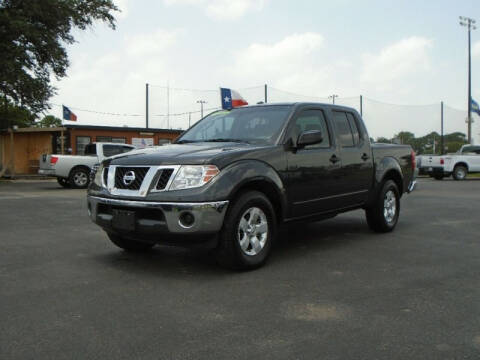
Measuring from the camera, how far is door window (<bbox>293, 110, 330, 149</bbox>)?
222 inches

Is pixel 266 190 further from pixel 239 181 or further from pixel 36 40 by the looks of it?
pixel 36 40

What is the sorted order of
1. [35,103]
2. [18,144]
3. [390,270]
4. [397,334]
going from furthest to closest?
1. [18,144]
2. [35,103]
3. [390,270]
4. [397,334]

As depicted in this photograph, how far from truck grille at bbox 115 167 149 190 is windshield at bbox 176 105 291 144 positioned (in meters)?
1.23

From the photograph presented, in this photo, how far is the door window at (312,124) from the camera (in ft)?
18.5

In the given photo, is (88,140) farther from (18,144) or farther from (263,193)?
(263,193)

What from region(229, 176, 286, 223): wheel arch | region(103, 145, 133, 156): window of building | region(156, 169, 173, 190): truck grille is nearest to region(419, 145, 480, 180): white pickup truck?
region(103, 145, 133, 156): window of building

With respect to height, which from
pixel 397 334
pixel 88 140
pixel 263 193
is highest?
pixel 88 140

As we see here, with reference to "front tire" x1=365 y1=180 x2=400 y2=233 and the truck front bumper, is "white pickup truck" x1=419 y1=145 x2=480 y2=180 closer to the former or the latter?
"front tire" x1=365 y1=180 x2=400 y2=233

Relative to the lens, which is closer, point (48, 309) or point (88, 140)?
point (48, 309)

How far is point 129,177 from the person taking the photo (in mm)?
4754

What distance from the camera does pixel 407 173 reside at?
771cm

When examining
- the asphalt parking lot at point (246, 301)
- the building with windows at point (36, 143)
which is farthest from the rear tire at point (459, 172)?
the asphalt parking lot at point (246, 301)

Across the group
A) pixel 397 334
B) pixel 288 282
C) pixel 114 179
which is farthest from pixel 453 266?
pixel 114 179

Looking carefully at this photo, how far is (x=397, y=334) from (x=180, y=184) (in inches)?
89.3
